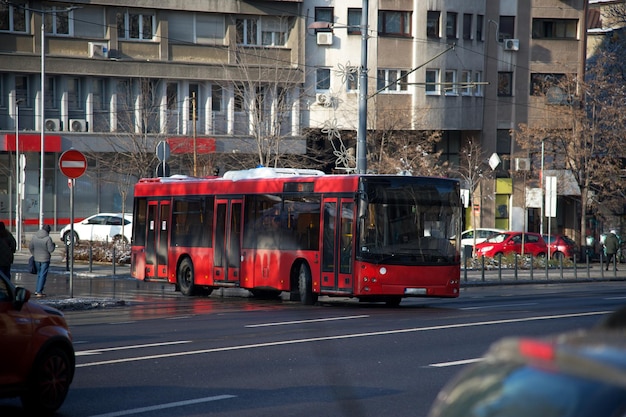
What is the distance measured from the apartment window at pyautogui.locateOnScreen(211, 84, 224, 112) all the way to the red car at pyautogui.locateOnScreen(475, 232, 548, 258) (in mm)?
13386

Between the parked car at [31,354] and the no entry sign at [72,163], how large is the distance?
42.0 ft

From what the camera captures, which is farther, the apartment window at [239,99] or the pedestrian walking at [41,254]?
the apartment window at [239,99]

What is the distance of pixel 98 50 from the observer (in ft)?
159

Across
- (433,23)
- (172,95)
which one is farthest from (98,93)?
(433,23)

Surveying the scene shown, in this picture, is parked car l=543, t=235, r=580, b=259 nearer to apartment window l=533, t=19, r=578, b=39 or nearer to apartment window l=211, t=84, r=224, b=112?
apartment window l=533, t=19, r=578, b=39

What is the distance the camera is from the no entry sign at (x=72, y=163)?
2239 centimetres

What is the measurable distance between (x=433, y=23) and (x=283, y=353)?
42.8 m

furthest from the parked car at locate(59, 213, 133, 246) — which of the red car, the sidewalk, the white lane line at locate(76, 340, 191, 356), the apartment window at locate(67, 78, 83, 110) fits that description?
the white lane line at locate(76, 340, 191, 356)

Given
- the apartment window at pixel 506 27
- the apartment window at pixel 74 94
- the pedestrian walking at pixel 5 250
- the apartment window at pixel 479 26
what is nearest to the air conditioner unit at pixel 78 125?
the apartment window at pixel 74 94

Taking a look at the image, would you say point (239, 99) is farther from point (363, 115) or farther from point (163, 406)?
point (163, 406)

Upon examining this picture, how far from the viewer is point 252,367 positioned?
1261 cm

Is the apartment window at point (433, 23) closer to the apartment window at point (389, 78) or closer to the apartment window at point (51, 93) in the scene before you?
the apartment window at point (389, 78)

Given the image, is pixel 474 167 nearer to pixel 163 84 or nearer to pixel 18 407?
pixel 163 84

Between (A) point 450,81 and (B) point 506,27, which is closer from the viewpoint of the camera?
(A) point 450,81
